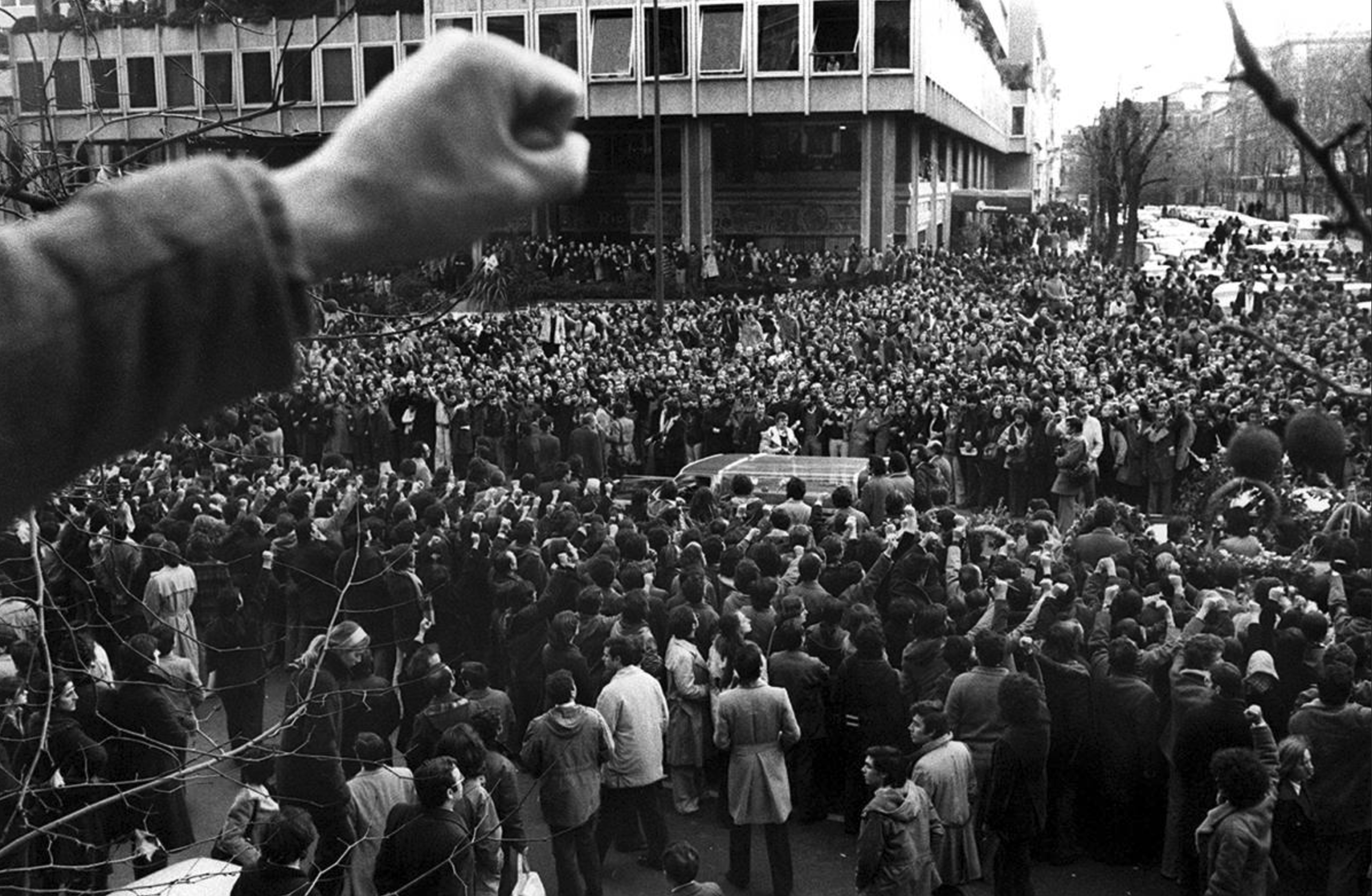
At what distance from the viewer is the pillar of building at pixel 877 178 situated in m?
50.3

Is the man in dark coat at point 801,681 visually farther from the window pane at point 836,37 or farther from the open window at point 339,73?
the window pane at point 836,37

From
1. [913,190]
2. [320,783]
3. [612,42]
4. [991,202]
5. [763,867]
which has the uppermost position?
[612,42]

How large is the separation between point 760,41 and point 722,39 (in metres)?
1.32

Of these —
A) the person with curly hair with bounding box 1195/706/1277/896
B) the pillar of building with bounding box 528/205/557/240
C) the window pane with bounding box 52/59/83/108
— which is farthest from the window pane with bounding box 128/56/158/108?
the person with curly hair with bounding box 1195/706/1277/896

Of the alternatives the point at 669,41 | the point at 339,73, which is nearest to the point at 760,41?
the point at 669,41

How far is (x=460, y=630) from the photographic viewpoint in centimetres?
1239

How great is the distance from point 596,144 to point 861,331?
2345 centimetres

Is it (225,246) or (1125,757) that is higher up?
(225,246)

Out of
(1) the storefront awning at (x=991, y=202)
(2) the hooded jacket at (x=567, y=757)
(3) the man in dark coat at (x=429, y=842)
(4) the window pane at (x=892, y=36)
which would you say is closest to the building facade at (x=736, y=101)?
(4) the window pane at (x=892, y=36)

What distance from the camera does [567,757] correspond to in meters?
8.76

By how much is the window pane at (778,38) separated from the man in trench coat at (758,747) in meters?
41.9

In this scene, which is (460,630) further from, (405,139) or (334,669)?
(405,139)

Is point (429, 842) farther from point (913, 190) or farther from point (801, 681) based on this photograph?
point (913, 190)

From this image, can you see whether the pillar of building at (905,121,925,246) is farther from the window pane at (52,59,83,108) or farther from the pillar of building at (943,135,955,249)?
the window pane at (52,59,83,108)
